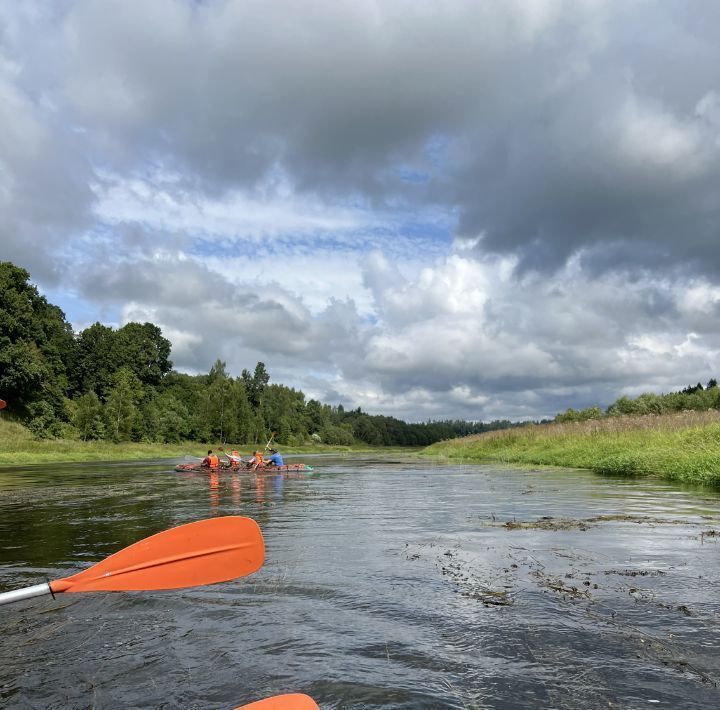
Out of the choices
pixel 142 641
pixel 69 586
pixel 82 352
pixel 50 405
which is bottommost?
pixel 142 641

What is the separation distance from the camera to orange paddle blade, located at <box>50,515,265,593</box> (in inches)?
202

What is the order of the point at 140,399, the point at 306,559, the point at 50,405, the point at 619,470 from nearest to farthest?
the point at 306,559 → the point at 619,470 → the point at 50,405 → the point at 140,399

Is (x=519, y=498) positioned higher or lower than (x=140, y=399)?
lower

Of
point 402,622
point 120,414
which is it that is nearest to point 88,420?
point 120,414

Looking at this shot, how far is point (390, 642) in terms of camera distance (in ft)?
15.9

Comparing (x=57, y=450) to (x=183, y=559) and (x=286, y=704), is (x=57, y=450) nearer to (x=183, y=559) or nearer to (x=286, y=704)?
(x=183, y=559)

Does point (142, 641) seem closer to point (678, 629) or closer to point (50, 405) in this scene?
point (678, 629)

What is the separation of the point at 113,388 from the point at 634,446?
3186 inches

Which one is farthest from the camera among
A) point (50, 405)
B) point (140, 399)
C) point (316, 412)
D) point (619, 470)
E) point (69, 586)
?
point (316, 412)

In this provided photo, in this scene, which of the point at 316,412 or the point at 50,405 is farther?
the point at 316,412

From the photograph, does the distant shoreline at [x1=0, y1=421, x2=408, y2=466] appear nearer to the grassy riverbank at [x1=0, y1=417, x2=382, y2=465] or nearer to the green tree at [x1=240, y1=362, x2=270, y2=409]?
the grassy riverbank at [x1=0, y1=417, x2=382, y2=465]

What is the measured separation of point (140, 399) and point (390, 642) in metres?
85.7

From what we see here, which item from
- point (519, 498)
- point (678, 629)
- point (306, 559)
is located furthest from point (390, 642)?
point (519, 498)

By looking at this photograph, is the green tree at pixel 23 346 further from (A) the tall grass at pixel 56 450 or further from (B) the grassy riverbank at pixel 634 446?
(B) the grassy riverbank at pixel 634 446
